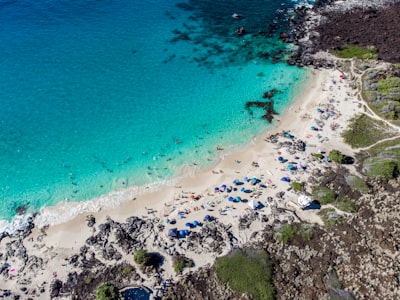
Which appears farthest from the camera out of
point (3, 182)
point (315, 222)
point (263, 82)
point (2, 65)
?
point (2, 65)

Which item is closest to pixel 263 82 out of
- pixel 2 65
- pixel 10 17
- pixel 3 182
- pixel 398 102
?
pixel 398 102

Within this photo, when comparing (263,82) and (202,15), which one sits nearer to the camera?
(263,82)

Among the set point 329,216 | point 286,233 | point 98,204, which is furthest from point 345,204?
point 98,204

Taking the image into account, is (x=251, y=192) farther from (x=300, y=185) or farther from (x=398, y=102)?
(x=398, y=102)

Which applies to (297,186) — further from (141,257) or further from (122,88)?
(122,88)

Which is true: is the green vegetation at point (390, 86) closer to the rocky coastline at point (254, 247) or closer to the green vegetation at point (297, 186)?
the rocky coastline at point (254, 247)

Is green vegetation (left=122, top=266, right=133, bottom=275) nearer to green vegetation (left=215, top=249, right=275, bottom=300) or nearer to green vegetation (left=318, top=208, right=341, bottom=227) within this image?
green vegetation (left=215, top=249, right=275, bottom=300)

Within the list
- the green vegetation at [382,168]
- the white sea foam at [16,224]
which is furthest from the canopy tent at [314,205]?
the white sea foam at [16,224]
